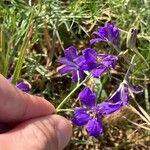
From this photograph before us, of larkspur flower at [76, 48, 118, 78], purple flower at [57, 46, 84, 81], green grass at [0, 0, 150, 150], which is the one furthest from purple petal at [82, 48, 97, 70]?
green grass at [0, 0, 150, 150]

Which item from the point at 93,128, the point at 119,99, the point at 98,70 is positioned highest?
the point at 98,70

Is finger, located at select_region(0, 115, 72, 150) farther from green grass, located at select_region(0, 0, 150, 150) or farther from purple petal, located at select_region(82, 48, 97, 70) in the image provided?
green grass, located at select_region(0, 0, 150, 150)

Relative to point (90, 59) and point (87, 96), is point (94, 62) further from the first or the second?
point (87, 96)

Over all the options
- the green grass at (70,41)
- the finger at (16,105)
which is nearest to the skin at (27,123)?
the finger at (16,105)

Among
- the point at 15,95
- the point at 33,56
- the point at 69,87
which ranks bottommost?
the point at 69,87

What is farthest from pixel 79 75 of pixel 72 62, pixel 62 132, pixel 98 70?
pixel 62 132

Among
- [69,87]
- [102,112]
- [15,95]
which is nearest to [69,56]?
[102,112]

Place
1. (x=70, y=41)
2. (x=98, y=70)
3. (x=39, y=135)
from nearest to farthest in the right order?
(x=39, y=135) < (x=98, y=70) < (x=70, y=41)

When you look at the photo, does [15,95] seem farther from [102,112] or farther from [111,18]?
[111,18]
